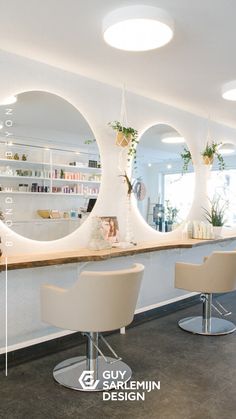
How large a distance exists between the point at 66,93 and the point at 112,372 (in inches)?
89.3

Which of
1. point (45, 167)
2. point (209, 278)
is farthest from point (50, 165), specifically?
point (209, 278)

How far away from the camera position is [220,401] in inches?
91.5

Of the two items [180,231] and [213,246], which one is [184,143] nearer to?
[180,231]

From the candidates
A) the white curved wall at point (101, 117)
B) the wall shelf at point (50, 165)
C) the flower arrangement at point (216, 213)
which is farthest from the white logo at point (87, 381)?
the flower arrangement at point (216, 213)

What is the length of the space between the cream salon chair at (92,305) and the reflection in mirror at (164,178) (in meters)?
1.60

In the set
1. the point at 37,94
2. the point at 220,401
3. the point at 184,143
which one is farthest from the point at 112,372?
the point at 184,143

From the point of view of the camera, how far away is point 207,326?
358cm

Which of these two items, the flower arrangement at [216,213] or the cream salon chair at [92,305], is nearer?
the cream salon chair at [92,305]

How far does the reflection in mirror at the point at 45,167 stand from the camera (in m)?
2.79

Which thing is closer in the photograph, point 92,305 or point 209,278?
point 92,305

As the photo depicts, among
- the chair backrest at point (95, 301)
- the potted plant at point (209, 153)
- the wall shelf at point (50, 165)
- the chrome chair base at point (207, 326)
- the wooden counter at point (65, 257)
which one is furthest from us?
the potted plant at point (209, 153)

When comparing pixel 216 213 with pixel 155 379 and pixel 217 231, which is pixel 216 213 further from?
pixel 155 379

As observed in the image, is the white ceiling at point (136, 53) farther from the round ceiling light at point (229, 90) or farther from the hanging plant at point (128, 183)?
the hanging plant at point (128, 183)

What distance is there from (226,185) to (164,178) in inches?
55.7
